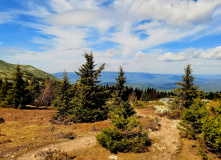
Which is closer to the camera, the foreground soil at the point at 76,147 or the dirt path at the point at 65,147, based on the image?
the dirt path at the point at 65,147

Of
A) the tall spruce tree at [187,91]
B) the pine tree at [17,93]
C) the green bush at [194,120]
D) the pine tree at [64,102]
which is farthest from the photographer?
the pine tree at [17,93]

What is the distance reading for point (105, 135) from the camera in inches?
421

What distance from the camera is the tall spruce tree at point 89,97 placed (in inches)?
806

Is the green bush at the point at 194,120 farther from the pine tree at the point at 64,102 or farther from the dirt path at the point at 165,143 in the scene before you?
the pine tree at the point at 64,102

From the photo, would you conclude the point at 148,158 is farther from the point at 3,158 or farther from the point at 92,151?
the point at 3,158

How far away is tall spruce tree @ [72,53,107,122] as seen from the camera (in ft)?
67.2

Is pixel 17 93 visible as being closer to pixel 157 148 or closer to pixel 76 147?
pixel 76 147

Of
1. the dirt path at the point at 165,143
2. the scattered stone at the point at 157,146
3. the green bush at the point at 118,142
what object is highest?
the green bush at the point at 118,142

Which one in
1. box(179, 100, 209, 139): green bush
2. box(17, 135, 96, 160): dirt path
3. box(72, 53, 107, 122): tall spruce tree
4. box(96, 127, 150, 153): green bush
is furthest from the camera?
box(72, 53, 107, 122): tall spruce tree

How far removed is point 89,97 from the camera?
21203 millimetres

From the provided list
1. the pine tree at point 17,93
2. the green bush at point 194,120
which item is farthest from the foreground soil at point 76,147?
the pine tree at point 17,93

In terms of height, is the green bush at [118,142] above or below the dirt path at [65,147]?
above

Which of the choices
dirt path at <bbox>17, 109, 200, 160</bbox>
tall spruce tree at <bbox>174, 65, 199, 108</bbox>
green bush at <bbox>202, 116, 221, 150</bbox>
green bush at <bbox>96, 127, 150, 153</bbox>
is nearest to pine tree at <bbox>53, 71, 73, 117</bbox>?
dirt path at <bbox>17, 109, 200, 160</bbox>

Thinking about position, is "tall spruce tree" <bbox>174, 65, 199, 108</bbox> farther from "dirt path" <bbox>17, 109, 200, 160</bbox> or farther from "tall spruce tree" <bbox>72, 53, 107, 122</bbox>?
"tall spruce tree" <bbox>72, 53, 107, 122</bbox>
